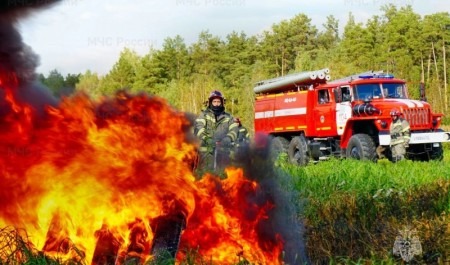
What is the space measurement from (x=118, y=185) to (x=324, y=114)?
14.8 metres

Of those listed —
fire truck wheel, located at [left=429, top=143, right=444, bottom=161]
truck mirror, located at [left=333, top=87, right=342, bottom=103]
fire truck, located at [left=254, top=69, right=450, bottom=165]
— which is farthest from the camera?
truck mirror, located at [left=333, top=87, right=342, bottom=103]

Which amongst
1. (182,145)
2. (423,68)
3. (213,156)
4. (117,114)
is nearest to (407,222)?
(213,156)

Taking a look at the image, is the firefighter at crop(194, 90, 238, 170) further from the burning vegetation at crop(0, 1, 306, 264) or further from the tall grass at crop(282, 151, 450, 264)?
the burning vegetation at crop(0, 1, 306, 264)

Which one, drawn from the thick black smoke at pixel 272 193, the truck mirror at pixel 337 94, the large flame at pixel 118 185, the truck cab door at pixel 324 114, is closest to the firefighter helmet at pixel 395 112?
the truck mirror at pixel 337 94

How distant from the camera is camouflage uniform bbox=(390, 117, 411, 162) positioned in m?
16.7

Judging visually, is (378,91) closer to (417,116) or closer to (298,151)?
(417,116)

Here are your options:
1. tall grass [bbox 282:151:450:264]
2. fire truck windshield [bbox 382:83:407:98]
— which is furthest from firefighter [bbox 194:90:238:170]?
fire truck windshield [bbox 382:83:407:98]

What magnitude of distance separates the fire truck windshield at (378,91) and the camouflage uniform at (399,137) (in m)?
1.45

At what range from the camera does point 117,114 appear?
17.7 ft

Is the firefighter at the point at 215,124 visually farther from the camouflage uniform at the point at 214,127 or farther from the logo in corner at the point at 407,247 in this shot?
the logo in corner at the point at 407,247

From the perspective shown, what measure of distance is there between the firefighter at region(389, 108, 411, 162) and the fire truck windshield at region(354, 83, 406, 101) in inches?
51.8

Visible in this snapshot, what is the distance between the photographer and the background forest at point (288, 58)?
153 ft

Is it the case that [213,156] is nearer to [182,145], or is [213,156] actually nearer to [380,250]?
[182,145]

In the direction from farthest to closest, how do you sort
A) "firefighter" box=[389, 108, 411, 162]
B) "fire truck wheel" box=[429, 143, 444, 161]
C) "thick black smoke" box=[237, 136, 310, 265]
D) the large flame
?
"fire truck wheel" box=[429, 143, 444, 161]
"firefighter" box=[389, 108, 411, 162]
"thick black smoke" box=[237, 136, 310, 265]
the large flame
